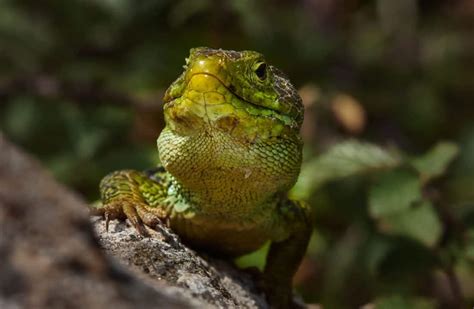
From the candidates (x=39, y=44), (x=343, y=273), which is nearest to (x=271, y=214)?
(x=343, y=273)

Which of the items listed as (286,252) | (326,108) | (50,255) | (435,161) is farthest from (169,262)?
(326,108)

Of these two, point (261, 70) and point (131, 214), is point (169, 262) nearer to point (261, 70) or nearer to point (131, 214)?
point (131, 214)

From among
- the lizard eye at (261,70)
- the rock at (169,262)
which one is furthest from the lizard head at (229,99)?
the rock at (169,262)

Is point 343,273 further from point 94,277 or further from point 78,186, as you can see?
point 94,277

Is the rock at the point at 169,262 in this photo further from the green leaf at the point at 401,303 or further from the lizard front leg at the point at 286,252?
the green leaf at the point at 401,303

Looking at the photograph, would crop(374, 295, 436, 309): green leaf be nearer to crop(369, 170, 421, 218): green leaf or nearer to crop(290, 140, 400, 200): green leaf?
crop(369, 170, 421, 218): green leaf

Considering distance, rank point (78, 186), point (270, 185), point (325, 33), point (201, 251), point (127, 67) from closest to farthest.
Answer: point (270, 185) → point (201, 251) → point (78, 186) → point (127, 67) → point (325, 33)
